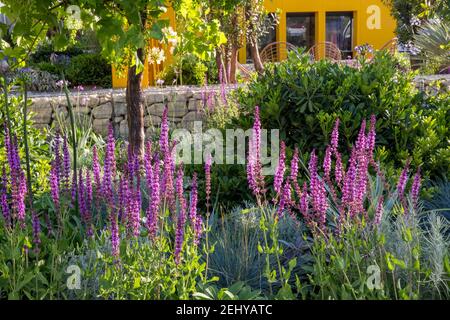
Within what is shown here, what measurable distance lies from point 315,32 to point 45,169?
1446cm

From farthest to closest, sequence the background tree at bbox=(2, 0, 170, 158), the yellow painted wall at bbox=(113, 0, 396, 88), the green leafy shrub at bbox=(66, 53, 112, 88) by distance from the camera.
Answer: the yellow painted wall at bbox=(113, 0, 396, 88)
the green leafy shrub at bbox=(66, 53, 112, 88)
the background tree at bbox=(2, 0, 170, 158)

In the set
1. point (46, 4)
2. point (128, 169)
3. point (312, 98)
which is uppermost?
point (46, 4)

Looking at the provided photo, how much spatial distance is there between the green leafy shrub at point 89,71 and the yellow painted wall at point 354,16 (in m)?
6.04

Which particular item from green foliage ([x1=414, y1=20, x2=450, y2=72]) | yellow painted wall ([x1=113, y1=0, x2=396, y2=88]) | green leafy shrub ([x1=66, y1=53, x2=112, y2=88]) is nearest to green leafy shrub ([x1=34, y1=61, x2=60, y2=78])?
green leafy shrub ([x1=66, y1=53, x2=112, y2=88])

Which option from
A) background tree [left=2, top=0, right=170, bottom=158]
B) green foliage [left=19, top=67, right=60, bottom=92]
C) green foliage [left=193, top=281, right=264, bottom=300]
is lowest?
green foliage [left=193, top=281, right=264, bottom=300]

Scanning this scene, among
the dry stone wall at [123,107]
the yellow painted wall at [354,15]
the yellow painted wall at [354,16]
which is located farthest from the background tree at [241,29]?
the yellow painted wall at [354,16]

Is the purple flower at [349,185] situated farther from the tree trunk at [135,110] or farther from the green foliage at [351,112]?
the tree trunk at [135,110]

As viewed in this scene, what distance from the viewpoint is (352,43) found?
18.1m

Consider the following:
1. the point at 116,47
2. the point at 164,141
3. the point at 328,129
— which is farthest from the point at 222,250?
the point at 328,129

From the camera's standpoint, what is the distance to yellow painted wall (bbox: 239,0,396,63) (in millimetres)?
16938

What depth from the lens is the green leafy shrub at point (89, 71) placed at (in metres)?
11.5

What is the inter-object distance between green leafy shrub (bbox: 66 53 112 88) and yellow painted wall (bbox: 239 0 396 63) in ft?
19.8

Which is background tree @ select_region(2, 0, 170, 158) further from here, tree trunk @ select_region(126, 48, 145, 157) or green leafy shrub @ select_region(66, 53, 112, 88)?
green leafy shrub @ select_region(66, 53, 112, 88)
